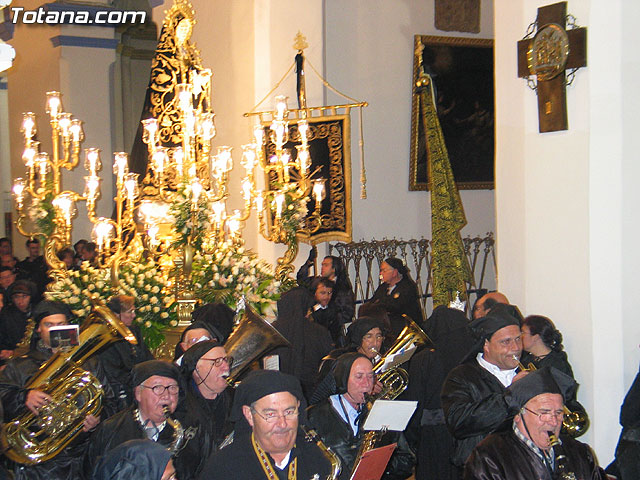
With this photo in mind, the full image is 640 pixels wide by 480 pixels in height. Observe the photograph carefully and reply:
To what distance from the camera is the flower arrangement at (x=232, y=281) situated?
9.04 meters

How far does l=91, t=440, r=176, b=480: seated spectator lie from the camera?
3.23 metres

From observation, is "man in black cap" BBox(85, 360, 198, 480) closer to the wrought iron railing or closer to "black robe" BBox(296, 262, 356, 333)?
"black robe" BBox(296, 262, 356, 333)

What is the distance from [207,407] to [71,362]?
84 centimetres

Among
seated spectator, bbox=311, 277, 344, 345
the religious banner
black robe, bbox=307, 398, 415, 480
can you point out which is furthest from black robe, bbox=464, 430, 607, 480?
the religious banner

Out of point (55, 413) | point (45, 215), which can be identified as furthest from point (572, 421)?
point (45, 215)

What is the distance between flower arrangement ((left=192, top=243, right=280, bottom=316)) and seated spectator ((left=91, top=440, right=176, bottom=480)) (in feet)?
18.5

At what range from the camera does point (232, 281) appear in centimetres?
913

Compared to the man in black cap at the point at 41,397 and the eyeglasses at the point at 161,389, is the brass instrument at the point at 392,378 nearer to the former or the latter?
the eyeglasses at the point at 161,389

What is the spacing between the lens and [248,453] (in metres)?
3.82

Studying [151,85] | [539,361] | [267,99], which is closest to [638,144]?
[539,361]

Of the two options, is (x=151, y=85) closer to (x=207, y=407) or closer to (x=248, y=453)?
(x=207, y=407)

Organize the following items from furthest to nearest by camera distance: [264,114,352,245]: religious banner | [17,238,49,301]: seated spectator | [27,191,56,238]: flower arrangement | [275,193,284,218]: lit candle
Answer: [17,238,49,301]: seated spectator, [264,114,352,245]: religious banner, [275,193,284,218]: lit candle, [27,191,56,238]: flower arrangement

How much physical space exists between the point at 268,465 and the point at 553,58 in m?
3.80

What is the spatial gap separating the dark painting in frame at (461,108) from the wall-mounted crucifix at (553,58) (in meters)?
6.50
